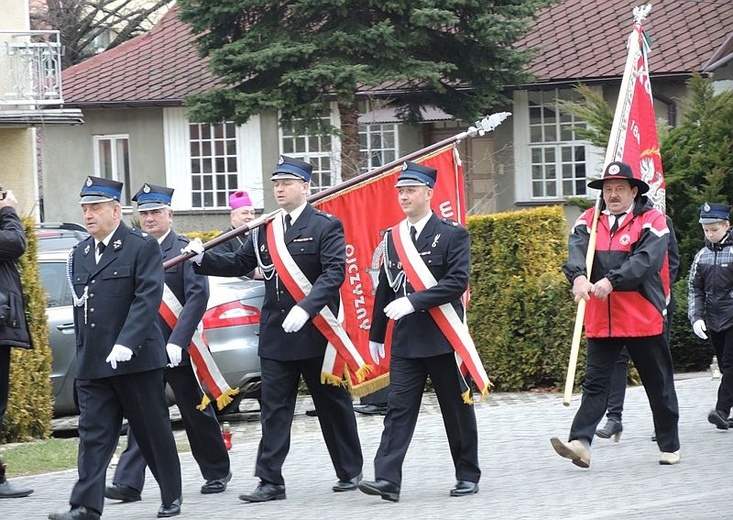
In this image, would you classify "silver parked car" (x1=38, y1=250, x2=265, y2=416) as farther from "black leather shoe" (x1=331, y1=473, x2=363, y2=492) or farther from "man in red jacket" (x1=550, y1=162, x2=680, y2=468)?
"man in red jacket" (x1=550, y1=162, x2=680, y2=468)

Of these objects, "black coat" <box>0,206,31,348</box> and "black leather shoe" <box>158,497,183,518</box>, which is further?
"black coat" <box>0,206,31,348</box>

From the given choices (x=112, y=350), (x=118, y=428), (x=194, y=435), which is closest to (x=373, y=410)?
(x=194, y=435)

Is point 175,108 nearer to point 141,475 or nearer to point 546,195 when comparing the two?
point 546,195

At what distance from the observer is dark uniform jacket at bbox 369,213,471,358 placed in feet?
27.5

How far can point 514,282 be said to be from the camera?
14320mm

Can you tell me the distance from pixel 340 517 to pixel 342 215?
2519mm

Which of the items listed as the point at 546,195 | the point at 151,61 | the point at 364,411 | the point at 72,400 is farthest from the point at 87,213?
the point at 151,61

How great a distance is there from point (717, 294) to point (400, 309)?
379cm

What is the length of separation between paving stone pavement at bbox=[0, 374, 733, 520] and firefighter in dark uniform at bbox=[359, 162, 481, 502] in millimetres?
244

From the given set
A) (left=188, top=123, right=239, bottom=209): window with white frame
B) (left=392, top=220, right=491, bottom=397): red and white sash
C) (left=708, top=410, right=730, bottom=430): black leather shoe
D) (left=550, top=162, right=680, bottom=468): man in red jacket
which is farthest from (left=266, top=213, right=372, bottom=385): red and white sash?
(left=188, top=123, right=239, bottom=209): window with white frame

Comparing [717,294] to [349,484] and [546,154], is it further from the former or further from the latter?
[546,154]

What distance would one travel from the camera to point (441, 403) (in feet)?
28.1

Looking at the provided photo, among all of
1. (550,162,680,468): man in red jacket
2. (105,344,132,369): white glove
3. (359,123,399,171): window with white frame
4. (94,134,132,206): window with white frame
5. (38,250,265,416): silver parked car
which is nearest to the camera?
(105,344,132,369): white glove

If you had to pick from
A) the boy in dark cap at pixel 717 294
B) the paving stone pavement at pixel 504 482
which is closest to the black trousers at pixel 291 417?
the paving stone pavement at pixel 504 482
